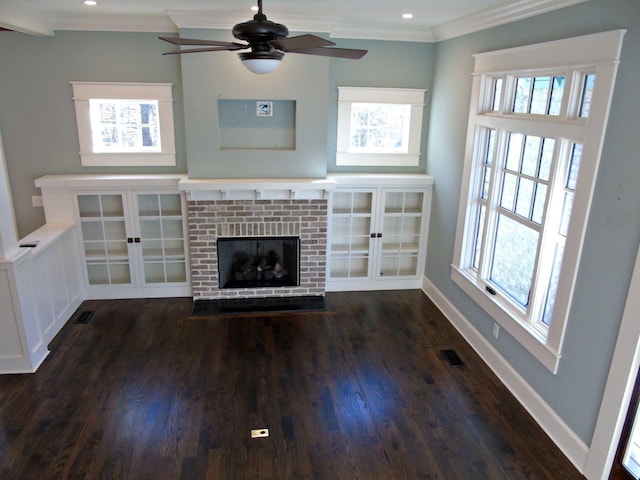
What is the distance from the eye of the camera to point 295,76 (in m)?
4.75

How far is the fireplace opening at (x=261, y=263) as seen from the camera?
5.26 meters

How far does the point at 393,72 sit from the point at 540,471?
412 cm

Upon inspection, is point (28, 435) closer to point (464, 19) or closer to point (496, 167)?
point (496, 167)

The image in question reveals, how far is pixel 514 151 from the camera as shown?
146 inches

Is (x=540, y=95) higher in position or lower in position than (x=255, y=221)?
higher

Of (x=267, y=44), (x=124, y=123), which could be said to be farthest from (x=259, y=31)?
(x=124, y=123)

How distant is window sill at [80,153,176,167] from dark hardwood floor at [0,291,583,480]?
1.69 meters

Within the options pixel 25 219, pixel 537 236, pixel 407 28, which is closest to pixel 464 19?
pixel 407 28

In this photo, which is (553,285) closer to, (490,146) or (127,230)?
(490,146)

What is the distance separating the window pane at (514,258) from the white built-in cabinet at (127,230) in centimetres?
331

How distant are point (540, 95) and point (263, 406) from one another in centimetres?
313

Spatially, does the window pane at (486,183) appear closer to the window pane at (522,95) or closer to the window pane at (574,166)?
the window pane at (522,95)

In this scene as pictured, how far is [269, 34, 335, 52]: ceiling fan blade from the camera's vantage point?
7.58 feet

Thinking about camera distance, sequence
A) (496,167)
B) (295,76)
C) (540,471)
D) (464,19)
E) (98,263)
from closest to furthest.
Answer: (540,471) → (496,167) → (464,19) → (295,76) → (98,263)
